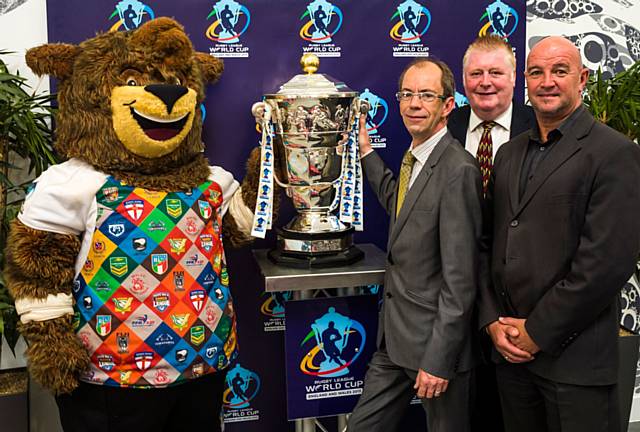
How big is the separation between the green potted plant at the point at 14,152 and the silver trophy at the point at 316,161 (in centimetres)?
72

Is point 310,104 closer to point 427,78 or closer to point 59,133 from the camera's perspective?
point 427,78

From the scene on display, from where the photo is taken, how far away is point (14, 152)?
236cm

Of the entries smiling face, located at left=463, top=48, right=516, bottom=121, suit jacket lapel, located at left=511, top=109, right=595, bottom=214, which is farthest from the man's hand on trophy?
suit jacket lapel, located at left=511, top=109, right=595, bottom=214

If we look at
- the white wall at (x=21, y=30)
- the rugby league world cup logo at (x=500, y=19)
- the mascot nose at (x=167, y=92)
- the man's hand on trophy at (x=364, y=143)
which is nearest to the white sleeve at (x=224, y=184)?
the mascot nose at (x=167, y=92)

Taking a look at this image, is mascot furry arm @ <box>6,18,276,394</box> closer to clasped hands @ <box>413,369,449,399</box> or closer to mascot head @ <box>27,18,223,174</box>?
mascot head @ <box>27,18,223,174</box>

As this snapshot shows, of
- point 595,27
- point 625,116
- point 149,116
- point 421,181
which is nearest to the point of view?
point 149,116

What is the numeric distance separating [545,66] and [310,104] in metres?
0.72

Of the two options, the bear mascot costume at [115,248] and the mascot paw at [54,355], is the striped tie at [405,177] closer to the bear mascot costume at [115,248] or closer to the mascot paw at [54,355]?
the bear mascot costume at [115,248]

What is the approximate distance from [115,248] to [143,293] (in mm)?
152

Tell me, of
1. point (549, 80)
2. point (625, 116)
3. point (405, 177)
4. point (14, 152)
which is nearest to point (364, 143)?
point (405, 177)

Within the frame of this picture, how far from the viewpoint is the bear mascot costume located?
1.87m

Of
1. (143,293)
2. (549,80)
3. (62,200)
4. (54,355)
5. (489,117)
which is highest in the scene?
(549,80)

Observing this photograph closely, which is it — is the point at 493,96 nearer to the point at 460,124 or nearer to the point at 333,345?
the point at 460,124

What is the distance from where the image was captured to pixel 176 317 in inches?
76.8
